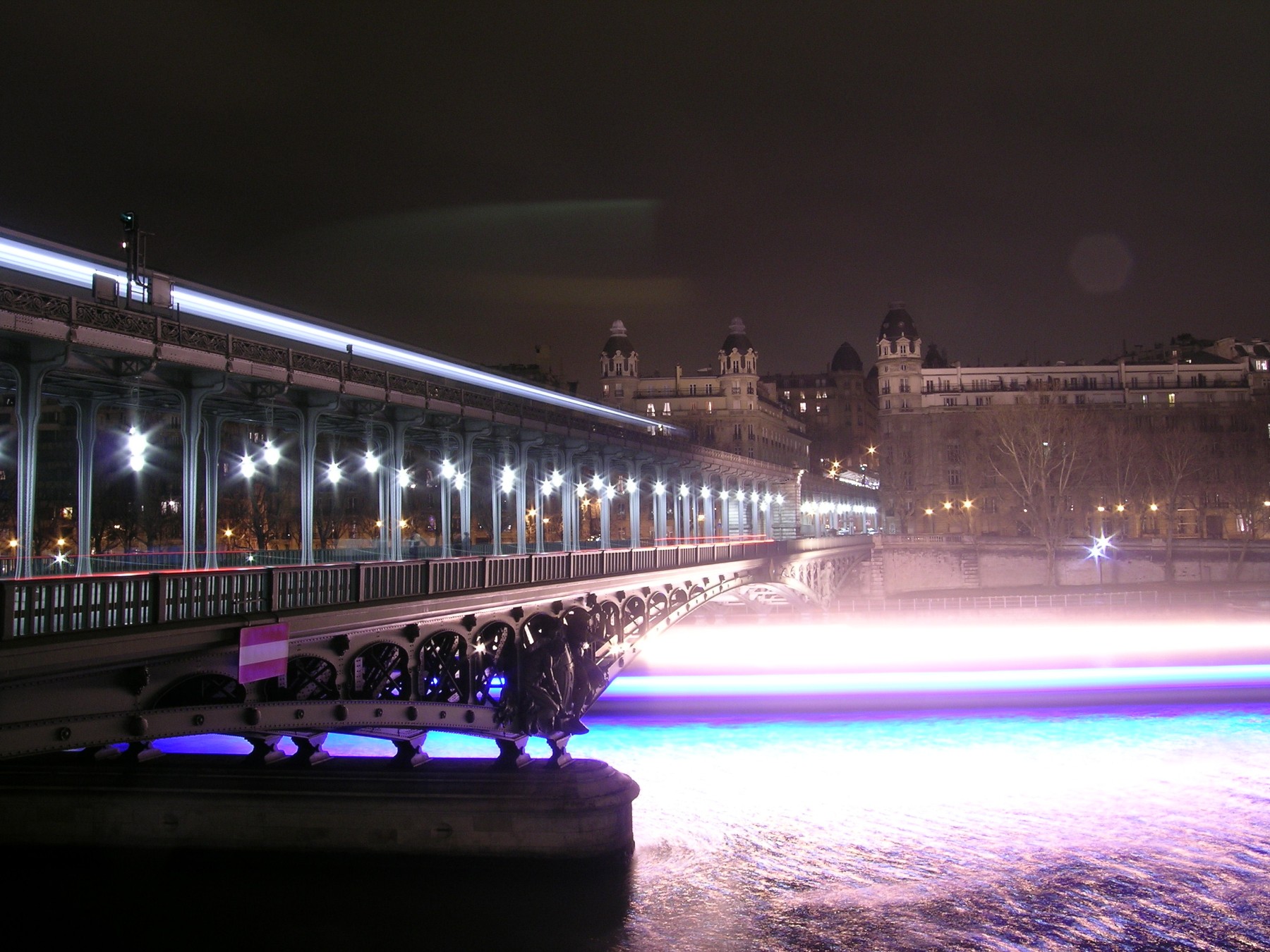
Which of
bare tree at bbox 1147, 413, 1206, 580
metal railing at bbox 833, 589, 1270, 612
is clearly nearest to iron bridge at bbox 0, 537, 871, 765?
metal railing at bbox 833, 589, 1270, 612

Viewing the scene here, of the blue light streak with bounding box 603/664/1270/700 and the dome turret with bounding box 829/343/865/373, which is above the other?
the dome turret with bounding box 829/343/865/373

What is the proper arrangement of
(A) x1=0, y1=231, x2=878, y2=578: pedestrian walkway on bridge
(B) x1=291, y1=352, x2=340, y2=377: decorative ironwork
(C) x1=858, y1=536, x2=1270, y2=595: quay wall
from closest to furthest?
(A) x1=0, y1=231, x2=878, y2=578: pedestrian walkway on bridge → (B) x1=291, y1=352, x2=340, y2=377: decorative ironwork → (C) x1=858, y1=536, x2=1270, y2=595: quay wall

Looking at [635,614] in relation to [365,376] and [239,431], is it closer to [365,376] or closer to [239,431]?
[365,376]

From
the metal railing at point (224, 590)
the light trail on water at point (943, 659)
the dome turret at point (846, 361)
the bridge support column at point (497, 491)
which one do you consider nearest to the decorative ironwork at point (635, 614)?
the bridge support column at point (497, 491)

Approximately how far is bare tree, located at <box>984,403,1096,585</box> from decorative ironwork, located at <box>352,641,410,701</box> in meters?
67.9

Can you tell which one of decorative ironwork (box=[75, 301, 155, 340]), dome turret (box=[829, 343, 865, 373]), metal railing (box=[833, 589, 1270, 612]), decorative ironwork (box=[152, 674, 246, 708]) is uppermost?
dome turret (box=[829, 343, 865, 373])

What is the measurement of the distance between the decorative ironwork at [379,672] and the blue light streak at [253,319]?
30.4ft

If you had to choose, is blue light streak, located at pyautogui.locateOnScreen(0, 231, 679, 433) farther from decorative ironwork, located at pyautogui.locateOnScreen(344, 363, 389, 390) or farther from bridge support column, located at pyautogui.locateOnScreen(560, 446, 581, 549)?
bridge support column, located at pyautogui.locateOnScreen(560, 446, 581, 549)

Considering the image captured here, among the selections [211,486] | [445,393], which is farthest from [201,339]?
[445,393]

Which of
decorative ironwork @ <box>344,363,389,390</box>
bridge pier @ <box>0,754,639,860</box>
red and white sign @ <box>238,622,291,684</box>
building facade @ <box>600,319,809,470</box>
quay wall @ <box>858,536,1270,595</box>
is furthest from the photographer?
building facade @ <box>600,319,809,470</box>

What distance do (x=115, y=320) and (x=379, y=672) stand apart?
780 centimetres

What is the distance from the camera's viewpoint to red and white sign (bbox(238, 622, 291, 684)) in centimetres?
1238

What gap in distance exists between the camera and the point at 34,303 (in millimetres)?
15945

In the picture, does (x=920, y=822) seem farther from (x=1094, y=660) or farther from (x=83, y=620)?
(x=1094, y=660)
